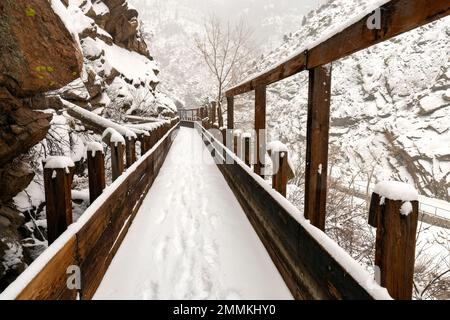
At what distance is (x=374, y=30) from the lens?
1.56 m

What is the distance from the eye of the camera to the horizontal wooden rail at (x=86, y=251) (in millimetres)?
1520

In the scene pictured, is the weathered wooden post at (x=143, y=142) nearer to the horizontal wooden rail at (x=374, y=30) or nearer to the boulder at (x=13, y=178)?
the boulder at (x=13, y=178)

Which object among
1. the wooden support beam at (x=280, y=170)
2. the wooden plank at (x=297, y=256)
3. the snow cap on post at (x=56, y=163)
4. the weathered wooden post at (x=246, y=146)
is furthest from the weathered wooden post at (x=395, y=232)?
the weathered wooden post at (x=246, y=146)

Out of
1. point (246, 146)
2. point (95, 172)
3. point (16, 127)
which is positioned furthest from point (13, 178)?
point (246, 146)

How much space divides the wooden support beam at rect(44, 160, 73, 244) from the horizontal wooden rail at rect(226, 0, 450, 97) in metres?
2.03

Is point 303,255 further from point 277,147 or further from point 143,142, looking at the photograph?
point 143,142

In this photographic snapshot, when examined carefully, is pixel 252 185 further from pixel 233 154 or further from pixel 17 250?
pixel 17 250

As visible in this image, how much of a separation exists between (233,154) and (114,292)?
4.10 m

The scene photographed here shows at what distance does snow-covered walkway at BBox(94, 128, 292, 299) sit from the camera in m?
2.71

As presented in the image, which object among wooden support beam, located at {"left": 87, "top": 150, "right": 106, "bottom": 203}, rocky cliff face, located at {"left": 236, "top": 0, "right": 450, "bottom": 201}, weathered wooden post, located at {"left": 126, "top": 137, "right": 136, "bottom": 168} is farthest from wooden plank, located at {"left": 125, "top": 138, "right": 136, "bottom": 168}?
rocky cliff face, located at {"left": 236, "top": 0, "right": 450, "bottom": 201}

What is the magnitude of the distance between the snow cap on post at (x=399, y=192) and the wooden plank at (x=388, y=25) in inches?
27.9

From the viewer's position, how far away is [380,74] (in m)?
54.8
